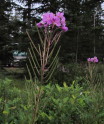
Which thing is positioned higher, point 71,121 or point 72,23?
point 72,23

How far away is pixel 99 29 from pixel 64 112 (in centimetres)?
940

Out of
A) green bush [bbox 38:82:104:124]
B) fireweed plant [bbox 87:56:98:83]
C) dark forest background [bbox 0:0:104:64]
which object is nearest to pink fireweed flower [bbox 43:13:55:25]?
green bush [bbox 38:82:104:124]

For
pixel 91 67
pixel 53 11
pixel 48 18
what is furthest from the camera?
pixel 53 11

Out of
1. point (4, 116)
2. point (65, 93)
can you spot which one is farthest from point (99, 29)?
point (4, 116)

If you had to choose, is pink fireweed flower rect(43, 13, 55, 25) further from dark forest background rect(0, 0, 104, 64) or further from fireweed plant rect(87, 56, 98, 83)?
dark forest background rect(0, 0, 104, 64)

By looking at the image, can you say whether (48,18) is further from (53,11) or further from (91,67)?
(53,11)

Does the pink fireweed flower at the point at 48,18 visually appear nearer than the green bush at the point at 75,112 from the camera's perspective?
Yes

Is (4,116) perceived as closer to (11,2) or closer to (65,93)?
(65,93)

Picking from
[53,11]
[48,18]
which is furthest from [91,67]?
[53,11]

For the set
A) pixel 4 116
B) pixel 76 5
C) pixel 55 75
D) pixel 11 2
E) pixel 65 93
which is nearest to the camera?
pixel 4 116

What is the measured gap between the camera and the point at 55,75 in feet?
25.4

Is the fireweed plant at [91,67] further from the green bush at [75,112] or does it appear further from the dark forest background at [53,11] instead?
the dark forest background at [53,11]

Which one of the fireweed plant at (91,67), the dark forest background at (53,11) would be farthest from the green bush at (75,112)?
the dark forest background at (53,11)

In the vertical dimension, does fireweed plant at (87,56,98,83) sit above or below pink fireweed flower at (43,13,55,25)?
below
